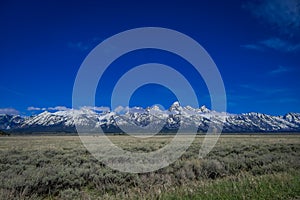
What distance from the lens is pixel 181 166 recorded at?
13.2 m

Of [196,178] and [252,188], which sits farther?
[196,178]

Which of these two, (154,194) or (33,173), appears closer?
(154,194)

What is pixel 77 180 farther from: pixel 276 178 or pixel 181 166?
pixel 276 178

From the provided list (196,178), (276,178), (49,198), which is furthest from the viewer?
(196,178)

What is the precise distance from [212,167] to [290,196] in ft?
20.4

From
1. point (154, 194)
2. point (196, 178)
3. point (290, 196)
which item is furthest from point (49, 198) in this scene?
point (290, 196)

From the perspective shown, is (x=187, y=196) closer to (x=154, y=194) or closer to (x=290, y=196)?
(x=154, y=194)

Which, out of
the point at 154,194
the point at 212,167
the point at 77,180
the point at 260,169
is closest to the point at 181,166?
the point at 212,167

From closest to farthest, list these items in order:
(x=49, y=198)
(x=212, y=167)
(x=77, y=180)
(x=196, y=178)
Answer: (x=49, y=198) → (x=77, y=180) → (x=196, y=178) → (x=212, y=167)

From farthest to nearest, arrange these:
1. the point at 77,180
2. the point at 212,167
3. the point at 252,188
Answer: the point at 212,167
the point at 77,180
the point at 252,188

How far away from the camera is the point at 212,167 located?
490 inches

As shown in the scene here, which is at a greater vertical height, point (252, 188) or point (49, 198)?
point (252, 188)

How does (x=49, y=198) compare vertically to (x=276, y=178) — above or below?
below

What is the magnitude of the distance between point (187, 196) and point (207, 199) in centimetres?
53
